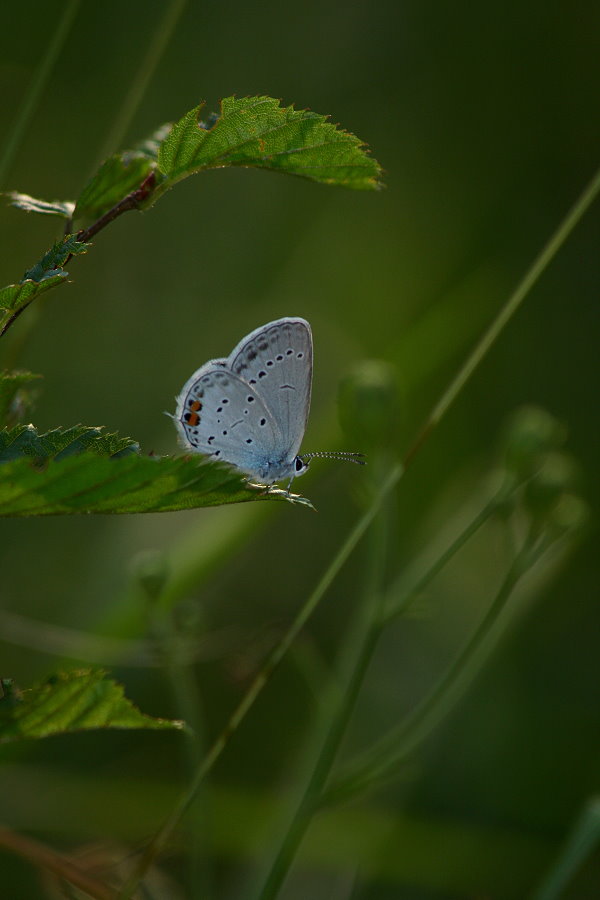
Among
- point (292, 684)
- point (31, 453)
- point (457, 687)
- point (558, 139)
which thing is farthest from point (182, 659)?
→ point (558, 139)

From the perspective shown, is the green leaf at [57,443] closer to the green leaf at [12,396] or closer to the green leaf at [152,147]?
the green leaf at [12,396]

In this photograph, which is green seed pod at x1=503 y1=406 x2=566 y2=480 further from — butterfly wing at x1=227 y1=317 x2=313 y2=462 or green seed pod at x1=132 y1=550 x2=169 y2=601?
green seed pod at x1=132 y1=550 x2=169 y2=601

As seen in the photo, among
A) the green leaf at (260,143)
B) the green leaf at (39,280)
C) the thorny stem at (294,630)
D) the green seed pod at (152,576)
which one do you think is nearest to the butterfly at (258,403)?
the green seed pod at (152,576)

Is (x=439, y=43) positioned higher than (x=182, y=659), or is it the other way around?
(x=439, y=43)

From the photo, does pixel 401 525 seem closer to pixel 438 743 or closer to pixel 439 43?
pixel 438 743

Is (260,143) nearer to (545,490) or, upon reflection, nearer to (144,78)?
(144,78)

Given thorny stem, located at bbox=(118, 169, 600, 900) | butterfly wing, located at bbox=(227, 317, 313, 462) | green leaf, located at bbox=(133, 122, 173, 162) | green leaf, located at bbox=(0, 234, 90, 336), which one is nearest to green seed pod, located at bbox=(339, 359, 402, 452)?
butterfly wing, located at bbox=(227, 317, 313, 462)

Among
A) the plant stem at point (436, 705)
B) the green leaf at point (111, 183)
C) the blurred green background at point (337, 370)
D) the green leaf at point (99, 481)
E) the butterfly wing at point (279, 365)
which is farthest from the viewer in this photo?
the blurred green background at point (337, 370)
